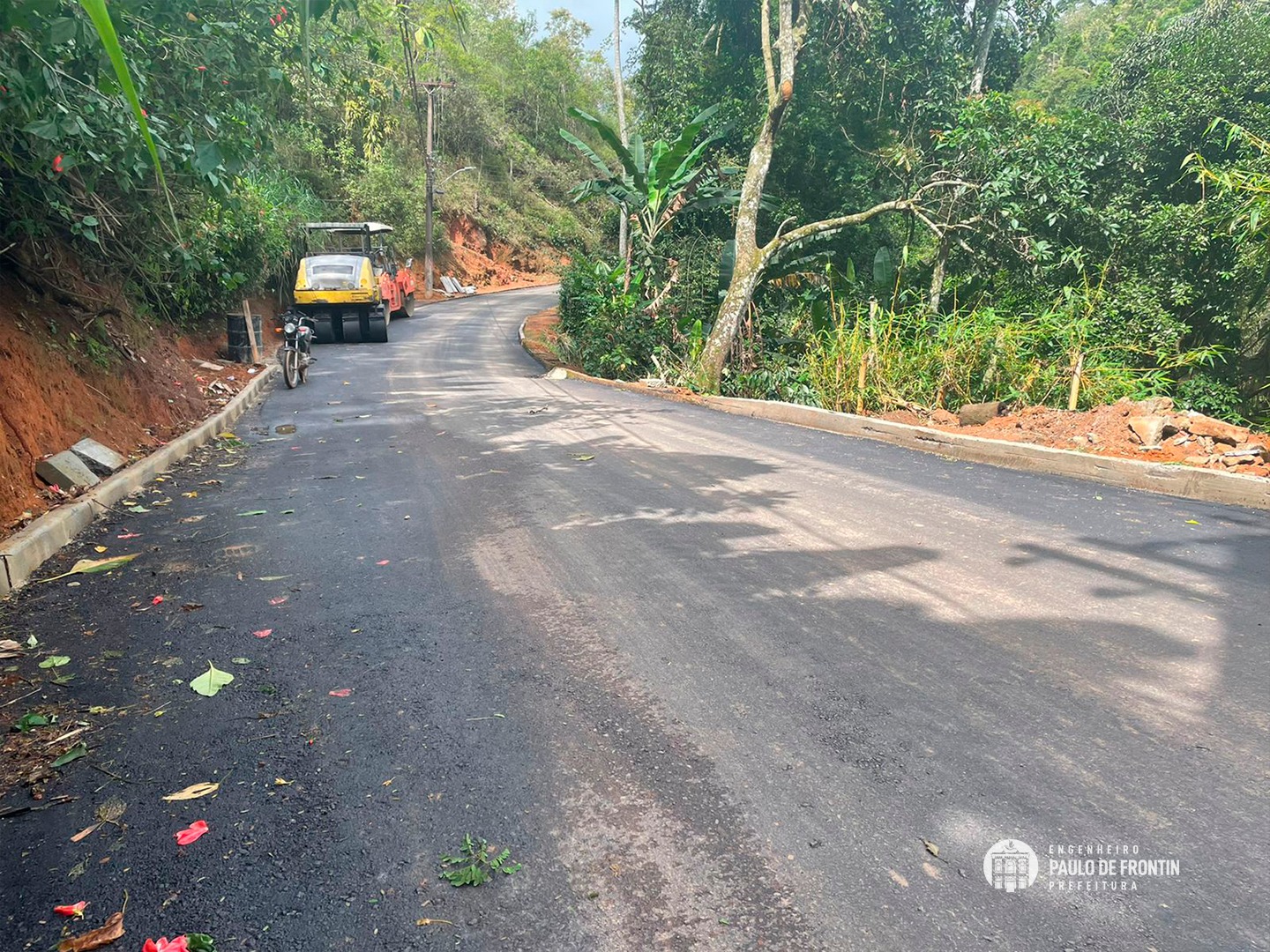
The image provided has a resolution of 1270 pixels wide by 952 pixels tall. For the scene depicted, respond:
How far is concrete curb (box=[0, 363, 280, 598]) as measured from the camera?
4.65 meters

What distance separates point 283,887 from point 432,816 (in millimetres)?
456

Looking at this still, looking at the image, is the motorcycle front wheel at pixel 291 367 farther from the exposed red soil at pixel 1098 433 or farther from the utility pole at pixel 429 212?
the utility pole at pixel 429 212

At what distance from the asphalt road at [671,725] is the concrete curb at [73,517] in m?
0.16

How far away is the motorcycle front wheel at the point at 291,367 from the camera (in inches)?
554

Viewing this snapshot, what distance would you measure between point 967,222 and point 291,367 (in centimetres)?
1189

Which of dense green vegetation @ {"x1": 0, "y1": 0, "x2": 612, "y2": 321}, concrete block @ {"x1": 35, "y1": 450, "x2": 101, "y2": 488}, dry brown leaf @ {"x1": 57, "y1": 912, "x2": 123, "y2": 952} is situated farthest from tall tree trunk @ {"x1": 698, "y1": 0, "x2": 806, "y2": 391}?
dry brown leaf @ {"x1": 57, "y1": 912, "x2": 123, "y2": 952}

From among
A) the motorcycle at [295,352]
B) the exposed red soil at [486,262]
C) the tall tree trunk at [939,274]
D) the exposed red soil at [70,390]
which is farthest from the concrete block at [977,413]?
the exposed red soil at [486,262]

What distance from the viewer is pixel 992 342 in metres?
10.9

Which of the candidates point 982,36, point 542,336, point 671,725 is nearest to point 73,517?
point 671,725

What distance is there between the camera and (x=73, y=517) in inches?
221

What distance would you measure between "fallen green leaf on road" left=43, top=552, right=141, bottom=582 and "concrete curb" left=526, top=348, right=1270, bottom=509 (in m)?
7.53

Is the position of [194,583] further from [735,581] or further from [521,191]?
[521,191]

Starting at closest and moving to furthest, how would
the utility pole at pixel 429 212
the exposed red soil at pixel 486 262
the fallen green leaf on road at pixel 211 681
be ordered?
the fallen green leaf on road at pixel 211 681 → the utility pole at pixel 429 212 → the exposed red soil at pixel 486 262

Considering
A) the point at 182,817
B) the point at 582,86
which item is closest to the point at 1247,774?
the point at 182,817
